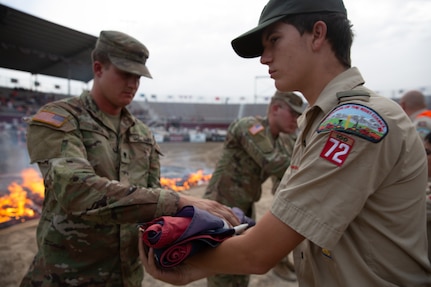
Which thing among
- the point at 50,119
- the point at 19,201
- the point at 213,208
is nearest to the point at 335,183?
the point at 213,208

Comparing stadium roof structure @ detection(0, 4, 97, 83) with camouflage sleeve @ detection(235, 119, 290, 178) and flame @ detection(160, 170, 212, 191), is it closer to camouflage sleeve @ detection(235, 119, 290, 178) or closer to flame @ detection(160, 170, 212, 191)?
flame @ detection(160, 170, 212, 191)

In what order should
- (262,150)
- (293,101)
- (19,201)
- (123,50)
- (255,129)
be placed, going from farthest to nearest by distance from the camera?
(19,201) → (293,101) → (255,129) → (262,150) → (123,50)

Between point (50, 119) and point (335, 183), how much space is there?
1.93 metres

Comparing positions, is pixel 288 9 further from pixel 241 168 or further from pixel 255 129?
pixel 241 168

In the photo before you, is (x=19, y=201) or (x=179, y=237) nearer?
(x=179, y=237)

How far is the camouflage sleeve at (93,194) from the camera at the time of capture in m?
1.66

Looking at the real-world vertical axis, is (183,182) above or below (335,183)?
below

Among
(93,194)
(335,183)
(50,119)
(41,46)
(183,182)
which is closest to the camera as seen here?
(335,183)

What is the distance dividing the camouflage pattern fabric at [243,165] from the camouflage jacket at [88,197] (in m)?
1.47

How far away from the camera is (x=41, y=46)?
17906mm

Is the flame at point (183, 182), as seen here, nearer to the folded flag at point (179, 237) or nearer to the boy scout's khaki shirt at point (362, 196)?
the folded flag at point (179, 237)

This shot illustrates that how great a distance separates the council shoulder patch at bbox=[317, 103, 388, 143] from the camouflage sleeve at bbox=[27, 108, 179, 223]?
1.06 metres

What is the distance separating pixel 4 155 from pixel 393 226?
16.8m

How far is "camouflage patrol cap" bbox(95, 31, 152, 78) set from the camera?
233cm
